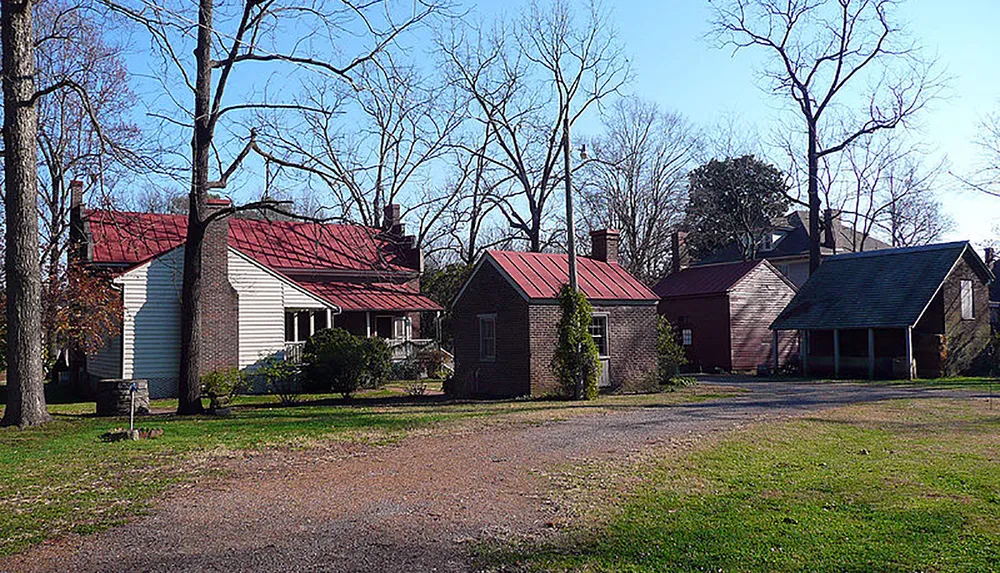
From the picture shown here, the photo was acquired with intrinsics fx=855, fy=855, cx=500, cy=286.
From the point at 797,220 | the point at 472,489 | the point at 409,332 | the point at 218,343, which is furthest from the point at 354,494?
the point at 797,220

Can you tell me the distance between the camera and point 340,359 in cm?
2620

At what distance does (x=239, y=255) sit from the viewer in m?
27.6

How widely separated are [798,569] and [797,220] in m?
53.1

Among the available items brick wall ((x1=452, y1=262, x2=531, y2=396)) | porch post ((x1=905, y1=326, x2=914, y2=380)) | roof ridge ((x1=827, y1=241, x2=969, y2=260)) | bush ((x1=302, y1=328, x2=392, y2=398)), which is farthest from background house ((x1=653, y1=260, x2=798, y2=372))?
bush ((x1=302, y1=328, x2=392, y2=398))

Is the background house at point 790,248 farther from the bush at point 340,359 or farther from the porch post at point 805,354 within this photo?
the bush at point 340,359

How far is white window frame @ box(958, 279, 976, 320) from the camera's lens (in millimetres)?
33188

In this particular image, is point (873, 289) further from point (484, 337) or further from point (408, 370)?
point (408, 370)

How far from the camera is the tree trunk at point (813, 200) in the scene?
39.9 metres

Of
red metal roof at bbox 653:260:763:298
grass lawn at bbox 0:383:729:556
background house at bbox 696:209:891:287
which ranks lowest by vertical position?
grass lawn at bbox 0:383:729:556

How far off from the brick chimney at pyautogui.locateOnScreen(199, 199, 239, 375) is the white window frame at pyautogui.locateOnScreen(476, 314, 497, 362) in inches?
317

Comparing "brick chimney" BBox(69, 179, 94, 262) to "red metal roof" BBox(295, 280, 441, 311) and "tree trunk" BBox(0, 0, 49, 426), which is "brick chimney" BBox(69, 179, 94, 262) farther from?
"tree trunk" BBox(0, 0, 49, 426)

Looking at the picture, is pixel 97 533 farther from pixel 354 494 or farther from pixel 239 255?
pixel 239 255

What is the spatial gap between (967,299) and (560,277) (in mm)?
18536

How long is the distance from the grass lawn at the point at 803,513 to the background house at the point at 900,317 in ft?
64.2
